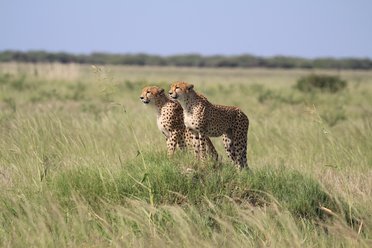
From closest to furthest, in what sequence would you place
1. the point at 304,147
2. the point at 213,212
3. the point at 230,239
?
the point at 230,239, the point at 213,212, the point at 304,147

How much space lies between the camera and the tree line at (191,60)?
73.1 m

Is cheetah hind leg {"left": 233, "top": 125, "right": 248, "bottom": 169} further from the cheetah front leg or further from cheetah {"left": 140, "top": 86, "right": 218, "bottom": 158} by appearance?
the cheetah front leg

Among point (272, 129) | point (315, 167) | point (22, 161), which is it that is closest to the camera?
point (22, 161)

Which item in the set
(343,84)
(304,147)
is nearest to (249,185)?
(304,147)

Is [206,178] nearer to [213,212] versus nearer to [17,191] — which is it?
[213,212]

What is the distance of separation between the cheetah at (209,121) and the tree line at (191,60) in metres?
64.3

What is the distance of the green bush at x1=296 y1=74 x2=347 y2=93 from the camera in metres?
22.9

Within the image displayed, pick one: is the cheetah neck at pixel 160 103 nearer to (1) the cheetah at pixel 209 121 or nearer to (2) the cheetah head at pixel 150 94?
(2) the cheetah head at pixel 150 94

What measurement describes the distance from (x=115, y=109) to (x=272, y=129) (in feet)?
12.9

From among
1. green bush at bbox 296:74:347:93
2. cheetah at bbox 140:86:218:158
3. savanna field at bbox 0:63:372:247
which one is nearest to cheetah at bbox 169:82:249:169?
cheetah at bbox 140:86:218:158

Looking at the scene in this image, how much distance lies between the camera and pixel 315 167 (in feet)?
22.4

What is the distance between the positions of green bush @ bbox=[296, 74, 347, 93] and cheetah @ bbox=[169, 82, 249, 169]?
51.6 feet

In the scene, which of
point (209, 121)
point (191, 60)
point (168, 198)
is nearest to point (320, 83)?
point (209, 121)

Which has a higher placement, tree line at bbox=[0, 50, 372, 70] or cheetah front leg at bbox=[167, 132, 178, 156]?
cheetah front leg at bbox=[167, 132, 178, 156]
